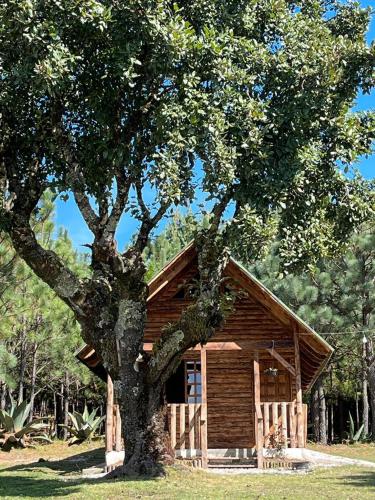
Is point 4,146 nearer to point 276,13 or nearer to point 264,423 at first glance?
point 276,13

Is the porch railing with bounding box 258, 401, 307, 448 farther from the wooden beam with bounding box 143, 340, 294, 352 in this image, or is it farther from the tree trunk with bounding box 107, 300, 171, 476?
the tree trunk with bounding box 107, 300, 171, 476

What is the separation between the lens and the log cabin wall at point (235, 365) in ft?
59.7

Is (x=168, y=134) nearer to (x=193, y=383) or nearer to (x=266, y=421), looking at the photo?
(x=266, y=421)

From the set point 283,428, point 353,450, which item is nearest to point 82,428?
point 353,450

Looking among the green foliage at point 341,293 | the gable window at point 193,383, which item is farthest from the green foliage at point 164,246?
the gable window at point 193,383

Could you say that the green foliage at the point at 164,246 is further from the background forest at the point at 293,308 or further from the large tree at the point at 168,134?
Result: the large tree at the point at 168,134

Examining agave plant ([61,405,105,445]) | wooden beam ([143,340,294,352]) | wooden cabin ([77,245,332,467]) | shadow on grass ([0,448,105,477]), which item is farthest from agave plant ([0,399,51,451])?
wooden beam ([143,340,294,352])

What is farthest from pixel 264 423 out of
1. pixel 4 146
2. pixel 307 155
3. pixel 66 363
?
pixel 66 363

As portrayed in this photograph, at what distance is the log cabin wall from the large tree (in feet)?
17.2

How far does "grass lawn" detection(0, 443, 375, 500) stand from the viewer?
34.0 ft

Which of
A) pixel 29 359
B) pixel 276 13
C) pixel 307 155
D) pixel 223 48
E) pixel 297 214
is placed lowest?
pixel 29 359

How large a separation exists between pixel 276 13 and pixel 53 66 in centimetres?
448

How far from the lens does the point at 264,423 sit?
55.0 ft

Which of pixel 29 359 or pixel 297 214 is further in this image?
pixel 29 359
